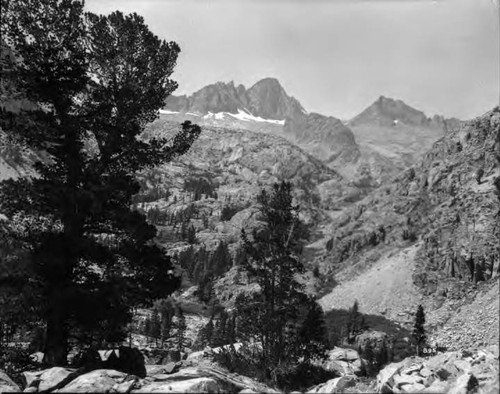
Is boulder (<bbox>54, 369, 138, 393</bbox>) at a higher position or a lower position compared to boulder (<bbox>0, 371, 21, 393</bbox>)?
higher

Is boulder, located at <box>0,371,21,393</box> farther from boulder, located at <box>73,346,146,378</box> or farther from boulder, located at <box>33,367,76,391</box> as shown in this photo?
boulder, located at <box>73,346,146,378</box>

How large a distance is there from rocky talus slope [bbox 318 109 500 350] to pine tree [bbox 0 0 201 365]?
275 feet

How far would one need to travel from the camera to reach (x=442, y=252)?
150625mm

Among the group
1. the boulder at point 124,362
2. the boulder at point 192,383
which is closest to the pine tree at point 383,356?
the boulder at point 124,362

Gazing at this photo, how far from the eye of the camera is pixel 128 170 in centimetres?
2233

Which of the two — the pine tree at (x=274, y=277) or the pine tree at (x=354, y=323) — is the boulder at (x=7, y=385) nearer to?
the pine tree at (x=274, y=277)

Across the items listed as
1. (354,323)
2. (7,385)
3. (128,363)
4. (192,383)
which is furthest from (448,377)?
(354,323)

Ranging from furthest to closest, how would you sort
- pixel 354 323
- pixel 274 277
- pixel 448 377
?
pixel 354 323, pixel 274 277, pixel 448 377

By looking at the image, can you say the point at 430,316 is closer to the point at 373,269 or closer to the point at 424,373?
the point at 373,269

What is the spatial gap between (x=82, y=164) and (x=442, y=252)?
145649 mm

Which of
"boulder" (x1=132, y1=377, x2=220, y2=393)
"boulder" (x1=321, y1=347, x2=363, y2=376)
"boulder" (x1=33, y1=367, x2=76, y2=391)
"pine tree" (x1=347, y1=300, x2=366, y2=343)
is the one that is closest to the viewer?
"boulder" (x1=132, y1=377, x2=220, y2=393)

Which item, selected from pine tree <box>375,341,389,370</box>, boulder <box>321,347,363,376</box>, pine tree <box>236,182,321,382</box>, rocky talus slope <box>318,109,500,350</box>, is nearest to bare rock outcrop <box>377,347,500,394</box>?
pine tree <box>236,182,321,382</box>

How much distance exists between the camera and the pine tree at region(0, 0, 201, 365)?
1883 cm

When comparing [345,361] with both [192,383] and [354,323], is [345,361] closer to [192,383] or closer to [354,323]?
[354,323]
